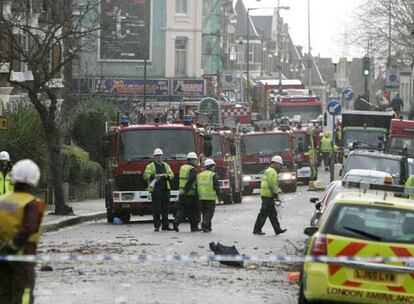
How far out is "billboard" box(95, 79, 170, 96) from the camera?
2394 inches

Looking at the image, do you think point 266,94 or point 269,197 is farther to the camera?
point 266,94

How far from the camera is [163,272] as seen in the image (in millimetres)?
17000

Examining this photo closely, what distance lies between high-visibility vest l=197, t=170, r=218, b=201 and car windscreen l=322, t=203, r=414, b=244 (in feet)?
39.8

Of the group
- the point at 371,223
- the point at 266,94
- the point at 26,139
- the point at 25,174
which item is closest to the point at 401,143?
the point at 26,139

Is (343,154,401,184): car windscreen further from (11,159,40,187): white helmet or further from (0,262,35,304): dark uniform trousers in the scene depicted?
(0,262,35,304): dark uniform trousers

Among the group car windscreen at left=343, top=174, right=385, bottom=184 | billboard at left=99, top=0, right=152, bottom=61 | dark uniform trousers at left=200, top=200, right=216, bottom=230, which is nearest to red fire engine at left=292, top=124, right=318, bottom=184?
billboard at left=99, top=0, right=152, bottom=61

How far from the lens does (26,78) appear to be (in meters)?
40.5

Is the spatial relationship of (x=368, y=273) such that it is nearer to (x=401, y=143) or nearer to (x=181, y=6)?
(x=401, y=143)

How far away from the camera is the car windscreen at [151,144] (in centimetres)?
2894

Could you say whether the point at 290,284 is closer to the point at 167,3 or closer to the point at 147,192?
the point at 147,192

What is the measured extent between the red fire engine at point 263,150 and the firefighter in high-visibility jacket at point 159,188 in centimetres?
1914

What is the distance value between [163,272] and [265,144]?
93.8ft

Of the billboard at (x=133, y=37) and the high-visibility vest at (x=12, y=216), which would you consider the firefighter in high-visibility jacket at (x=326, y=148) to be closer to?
the billboard at (x=133, y=37)

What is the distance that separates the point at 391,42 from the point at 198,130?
37.1m
